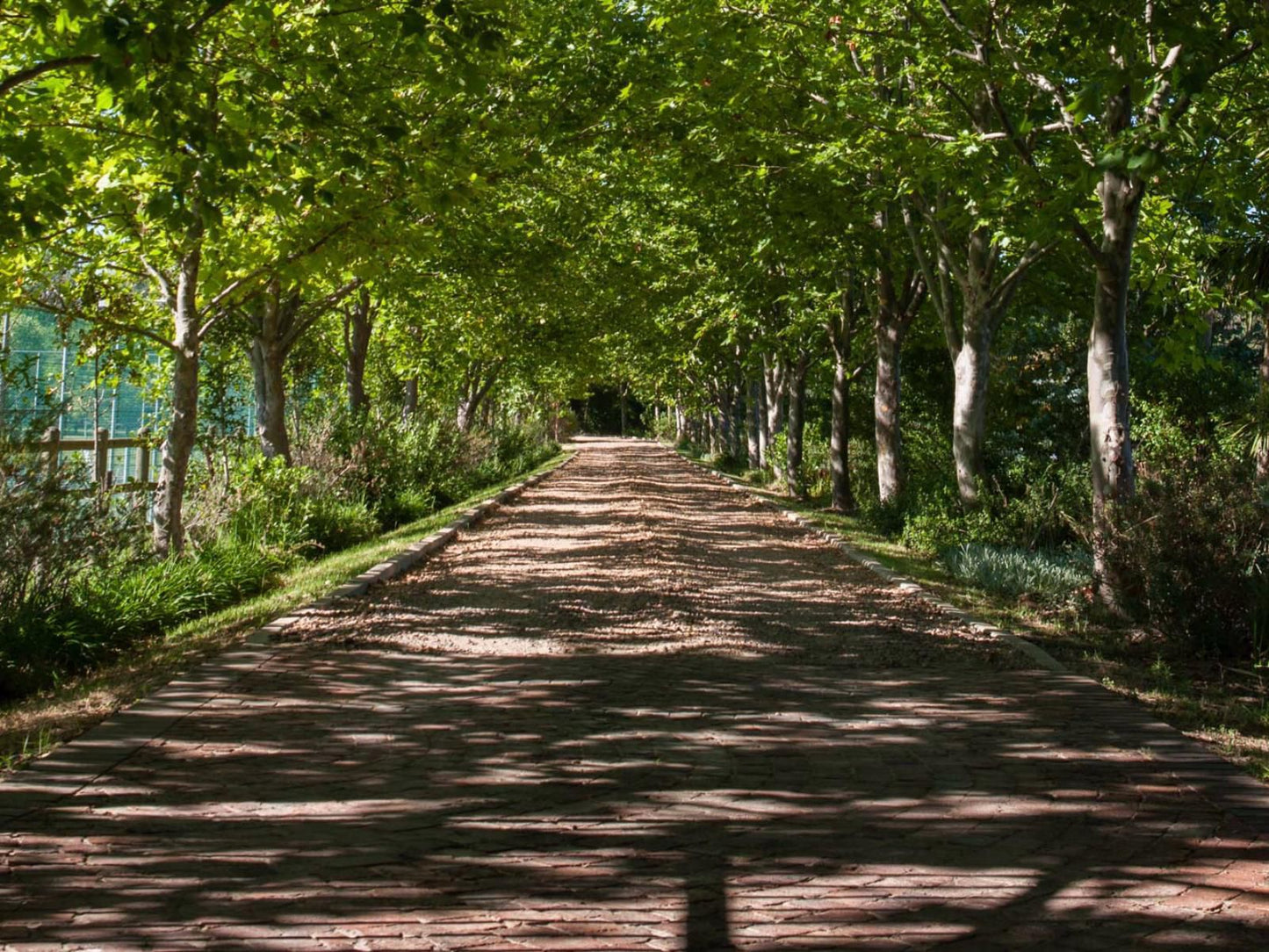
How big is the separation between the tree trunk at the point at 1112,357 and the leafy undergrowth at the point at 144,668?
7214mm

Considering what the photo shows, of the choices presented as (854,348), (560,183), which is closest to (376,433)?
(560,183)

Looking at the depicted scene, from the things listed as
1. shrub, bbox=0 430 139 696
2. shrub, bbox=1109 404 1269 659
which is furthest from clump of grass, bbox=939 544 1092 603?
shrub, bbox=0 430 139 696

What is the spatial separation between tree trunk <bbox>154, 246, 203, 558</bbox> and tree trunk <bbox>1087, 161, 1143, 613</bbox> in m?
8.92

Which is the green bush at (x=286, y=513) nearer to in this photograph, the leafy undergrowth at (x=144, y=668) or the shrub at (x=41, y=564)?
the leafy undergrowth at (x=144, y=668)

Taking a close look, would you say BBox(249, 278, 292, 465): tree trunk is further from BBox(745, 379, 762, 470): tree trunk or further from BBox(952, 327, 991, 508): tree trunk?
BBox(745, 379, 762, 470): tree trunk

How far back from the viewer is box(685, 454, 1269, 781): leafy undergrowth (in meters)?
6.91

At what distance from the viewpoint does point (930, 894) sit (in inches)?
171

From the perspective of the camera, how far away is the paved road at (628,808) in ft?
13.3

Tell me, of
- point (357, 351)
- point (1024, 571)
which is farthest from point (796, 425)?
point (1024, 571)

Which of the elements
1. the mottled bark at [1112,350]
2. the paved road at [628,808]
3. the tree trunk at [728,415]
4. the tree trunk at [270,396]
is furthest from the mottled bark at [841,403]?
the tree trunk at [728,415]

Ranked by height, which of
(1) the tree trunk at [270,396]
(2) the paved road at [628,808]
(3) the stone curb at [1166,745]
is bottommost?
(2) the paved road at [628,808]

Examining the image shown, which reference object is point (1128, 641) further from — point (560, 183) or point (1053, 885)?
point (560, 183)

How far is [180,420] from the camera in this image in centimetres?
1266

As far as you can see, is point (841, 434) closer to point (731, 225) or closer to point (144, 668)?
point (731, 225)
